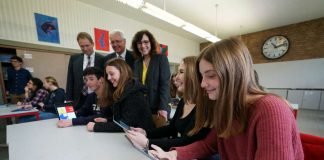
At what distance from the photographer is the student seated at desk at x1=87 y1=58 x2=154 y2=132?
1.15 meters

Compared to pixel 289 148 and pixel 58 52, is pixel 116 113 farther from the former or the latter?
pixel 58 52

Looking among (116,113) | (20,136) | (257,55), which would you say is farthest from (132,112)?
(257,55)

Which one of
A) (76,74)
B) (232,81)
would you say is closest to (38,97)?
(76,74)

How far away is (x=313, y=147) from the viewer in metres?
0.68

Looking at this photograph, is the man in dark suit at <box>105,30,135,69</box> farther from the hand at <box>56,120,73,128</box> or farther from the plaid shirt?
the plaid shirt

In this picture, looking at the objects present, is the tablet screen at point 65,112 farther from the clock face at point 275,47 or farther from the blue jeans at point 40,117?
the clock face at point 275,47

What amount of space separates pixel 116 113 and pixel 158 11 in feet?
6.60

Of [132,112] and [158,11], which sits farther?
[158,11]

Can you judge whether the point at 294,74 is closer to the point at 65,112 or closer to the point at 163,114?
the point at 163,114

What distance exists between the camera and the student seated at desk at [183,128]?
0.92m

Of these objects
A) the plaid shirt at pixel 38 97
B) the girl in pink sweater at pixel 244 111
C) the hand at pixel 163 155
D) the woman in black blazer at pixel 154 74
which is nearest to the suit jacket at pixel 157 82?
the woman in black blazer at pixel 154 74

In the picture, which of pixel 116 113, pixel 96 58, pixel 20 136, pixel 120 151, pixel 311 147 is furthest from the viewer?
pixel 96 58

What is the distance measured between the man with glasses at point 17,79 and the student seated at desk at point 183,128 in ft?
11.4

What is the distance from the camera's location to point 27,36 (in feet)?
10.2
